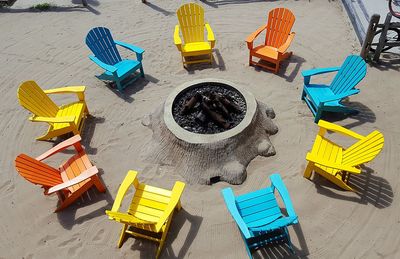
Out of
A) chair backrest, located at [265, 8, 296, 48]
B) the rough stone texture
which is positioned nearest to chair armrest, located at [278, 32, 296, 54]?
chair backrest, located at [265, 8, 296, 48]

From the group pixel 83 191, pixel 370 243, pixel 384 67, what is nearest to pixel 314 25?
pixel 384 67

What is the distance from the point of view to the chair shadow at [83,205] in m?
4.62

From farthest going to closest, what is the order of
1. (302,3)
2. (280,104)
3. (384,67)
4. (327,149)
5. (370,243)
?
1. (302,3)
2. (384,67)
3. (280,104)
4. (327,149)
5. (370,243)

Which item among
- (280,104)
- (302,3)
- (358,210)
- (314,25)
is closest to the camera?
(358,210)

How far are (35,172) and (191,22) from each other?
14.8ft

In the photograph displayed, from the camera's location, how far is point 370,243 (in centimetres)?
415

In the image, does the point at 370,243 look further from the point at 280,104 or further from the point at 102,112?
the point at 102,112

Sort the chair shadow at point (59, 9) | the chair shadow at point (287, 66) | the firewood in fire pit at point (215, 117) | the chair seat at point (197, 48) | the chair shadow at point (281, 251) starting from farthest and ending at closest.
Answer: the chair shadow at point (59, 9) → the chair seat at point (197, 48) → the chair shadow at point (287, 66) → the firewood in fire pit at point (215, 117) → the chair shadow at point (281, 251)

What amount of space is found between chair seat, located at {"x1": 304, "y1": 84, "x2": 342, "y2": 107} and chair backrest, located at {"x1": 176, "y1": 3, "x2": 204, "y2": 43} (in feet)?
8.97

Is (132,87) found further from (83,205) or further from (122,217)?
(122,217)

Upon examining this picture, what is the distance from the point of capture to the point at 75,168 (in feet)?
16.1

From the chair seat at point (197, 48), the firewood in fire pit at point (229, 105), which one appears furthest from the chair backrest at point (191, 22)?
the firewood in fire pit at point (229, 105)

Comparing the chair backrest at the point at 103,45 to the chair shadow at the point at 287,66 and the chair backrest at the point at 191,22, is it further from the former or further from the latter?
the chair shadow at the point at 287,66

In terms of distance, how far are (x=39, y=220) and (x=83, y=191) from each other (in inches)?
28.2
